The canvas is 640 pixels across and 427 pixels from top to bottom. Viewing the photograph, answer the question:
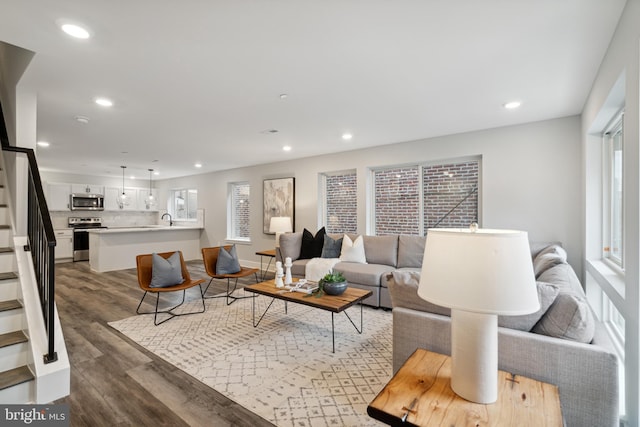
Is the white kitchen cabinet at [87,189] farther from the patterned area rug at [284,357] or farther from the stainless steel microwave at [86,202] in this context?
the patterned area rug at [284,357]

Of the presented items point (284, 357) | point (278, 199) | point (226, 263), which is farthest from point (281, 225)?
point (284, 357)

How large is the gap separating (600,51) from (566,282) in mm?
1705

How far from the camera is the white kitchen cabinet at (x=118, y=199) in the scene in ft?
28.3

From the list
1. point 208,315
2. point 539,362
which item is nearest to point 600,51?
point 539,362

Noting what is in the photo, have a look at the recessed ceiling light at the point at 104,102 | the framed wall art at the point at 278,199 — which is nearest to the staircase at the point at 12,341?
the recessed ceiling light at the point at 104,102

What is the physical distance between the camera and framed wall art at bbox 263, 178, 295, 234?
6289 millimetres

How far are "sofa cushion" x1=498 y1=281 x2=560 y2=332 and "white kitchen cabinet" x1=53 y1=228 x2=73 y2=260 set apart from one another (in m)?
9.44

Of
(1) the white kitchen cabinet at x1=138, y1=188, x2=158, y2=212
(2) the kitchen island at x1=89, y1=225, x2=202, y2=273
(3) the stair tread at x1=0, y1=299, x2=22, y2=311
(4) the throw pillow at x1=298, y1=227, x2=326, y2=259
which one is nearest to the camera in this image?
(3) the stair tread at x1=0, y1=299, x2=22, y2=311

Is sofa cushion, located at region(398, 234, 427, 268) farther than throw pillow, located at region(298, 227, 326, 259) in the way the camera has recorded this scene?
No

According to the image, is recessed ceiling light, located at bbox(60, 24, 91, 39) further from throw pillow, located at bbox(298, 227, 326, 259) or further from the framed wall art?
the framed wall art

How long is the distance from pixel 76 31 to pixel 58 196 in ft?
25.6

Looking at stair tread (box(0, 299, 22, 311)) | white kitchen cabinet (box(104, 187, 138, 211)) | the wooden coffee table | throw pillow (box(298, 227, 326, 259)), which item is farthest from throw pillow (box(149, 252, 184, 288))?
white kitchen cabinet (box(104, 187, 138, 211))

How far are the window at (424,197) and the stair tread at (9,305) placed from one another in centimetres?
455

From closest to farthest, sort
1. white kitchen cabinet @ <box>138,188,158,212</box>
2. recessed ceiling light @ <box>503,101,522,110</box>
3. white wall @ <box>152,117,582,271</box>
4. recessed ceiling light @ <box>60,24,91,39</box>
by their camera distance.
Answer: recessed ceiling light @ <box>60,24,91,39</box>, recessed ceiling light @ <box>503,101,522,110</box>, white wall @ <box>152,117,582,271</box>, white kitchen cabinet @ <box>138,188,158,212</box>
